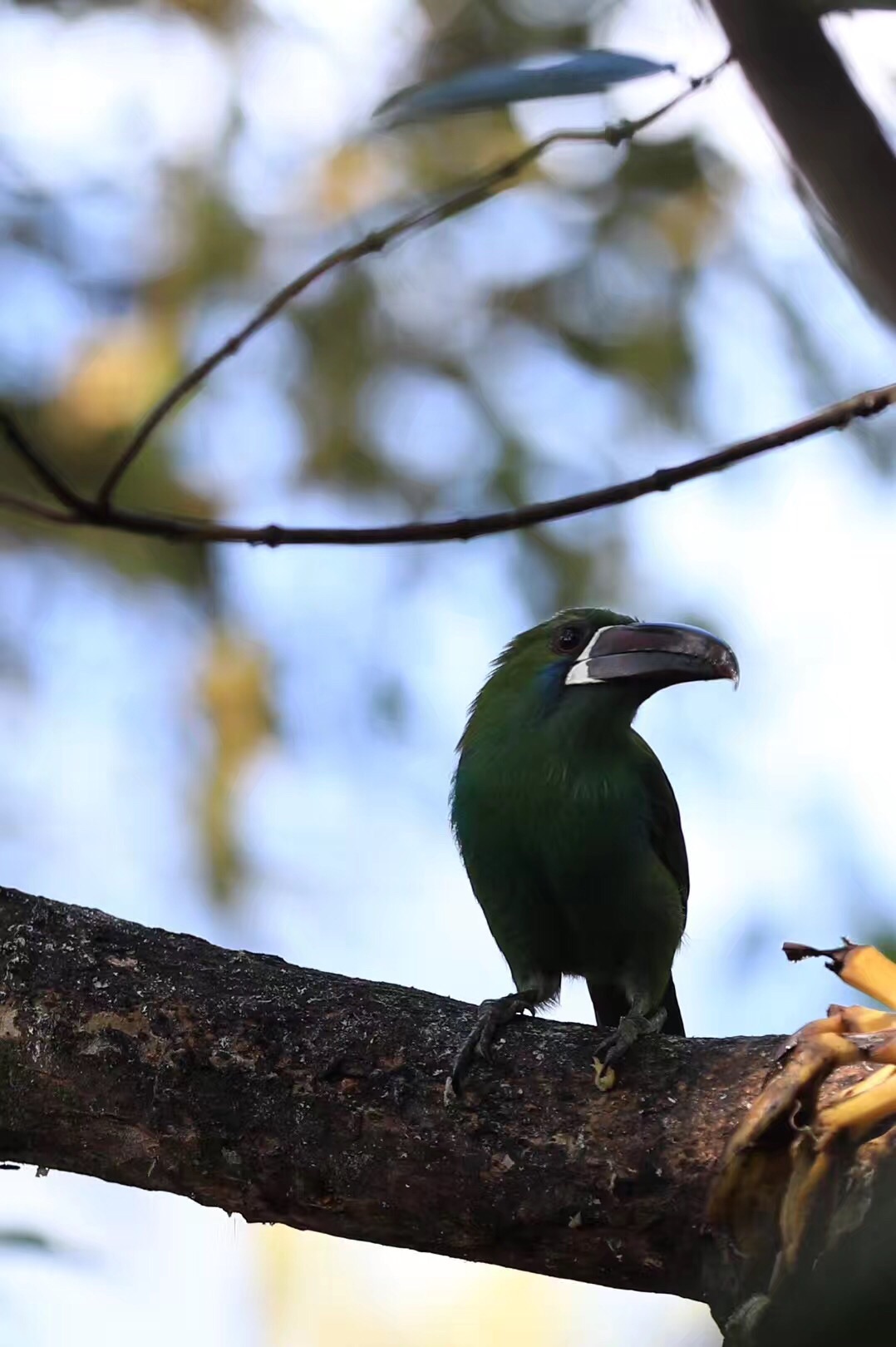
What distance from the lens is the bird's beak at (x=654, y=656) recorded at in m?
3.35

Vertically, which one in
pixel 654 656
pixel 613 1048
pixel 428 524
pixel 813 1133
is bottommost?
pixel 813 1133

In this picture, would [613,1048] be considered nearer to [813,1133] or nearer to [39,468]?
[813,1133]

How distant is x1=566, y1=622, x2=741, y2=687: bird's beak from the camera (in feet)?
11.0

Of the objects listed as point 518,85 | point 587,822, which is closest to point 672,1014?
point 587,822

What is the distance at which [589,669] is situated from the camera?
3.66 m

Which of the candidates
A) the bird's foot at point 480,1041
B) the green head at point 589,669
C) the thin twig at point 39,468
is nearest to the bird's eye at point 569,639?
the green head at point 589,669

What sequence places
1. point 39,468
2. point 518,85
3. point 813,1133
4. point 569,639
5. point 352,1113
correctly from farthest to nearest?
point 569,639 → point 352,1113 → point 813,1133 → point 39,468 → point 518,85

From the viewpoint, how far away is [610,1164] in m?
2.44

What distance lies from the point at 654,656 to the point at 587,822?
400mm

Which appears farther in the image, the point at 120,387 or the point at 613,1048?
the point at 120,387

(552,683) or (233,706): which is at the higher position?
(233,706)

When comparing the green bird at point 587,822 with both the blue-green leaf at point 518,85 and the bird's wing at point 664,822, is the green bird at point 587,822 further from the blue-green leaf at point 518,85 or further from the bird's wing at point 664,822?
the blue-green leaf at point 518,85

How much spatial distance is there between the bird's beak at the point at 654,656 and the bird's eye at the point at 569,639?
4 cm

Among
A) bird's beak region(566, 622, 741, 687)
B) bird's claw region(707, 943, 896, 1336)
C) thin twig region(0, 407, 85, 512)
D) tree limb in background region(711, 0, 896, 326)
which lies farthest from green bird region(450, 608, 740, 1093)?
tree limb in background region(711, 0, 896, 326)
